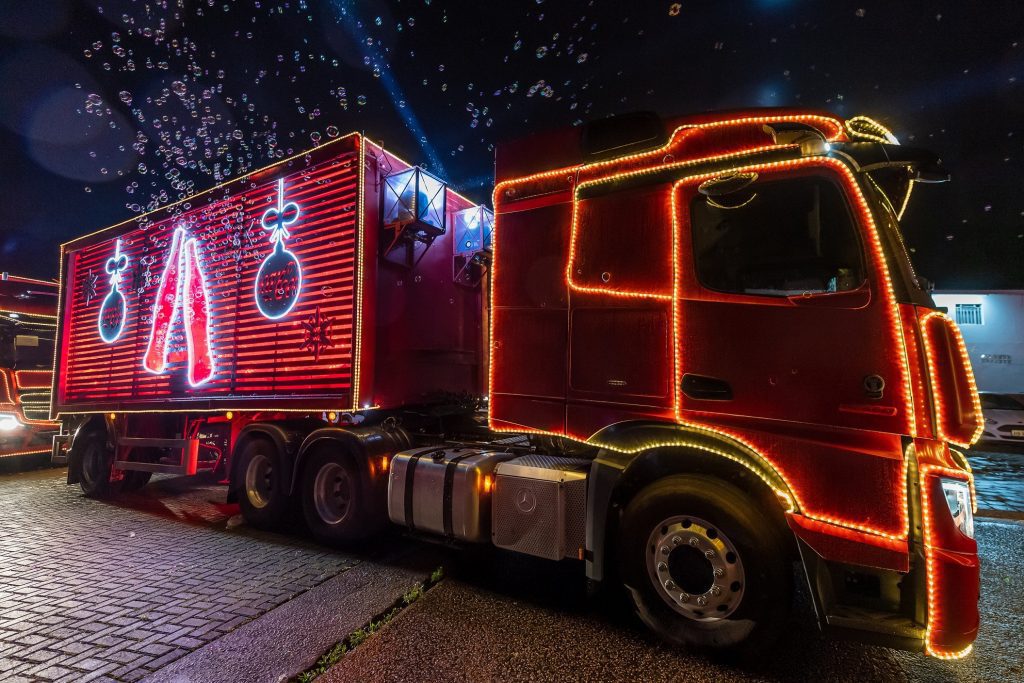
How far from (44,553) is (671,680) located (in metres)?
5.95

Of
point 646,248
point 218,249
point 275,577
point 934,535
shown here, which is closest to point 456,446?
point 275,577

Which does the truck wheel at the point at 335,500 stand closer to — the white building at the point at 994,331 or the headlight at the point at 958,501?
the headlight at the point at 958,501

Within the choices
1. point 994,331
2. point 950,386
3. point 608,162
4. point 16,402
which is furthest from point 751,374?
point 994,331

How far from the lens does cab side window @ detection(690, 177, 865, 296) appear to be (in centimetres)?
284

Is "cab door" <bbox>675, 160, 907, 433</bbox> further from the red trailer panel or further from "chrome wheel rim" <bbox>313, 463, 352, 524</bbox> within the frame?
"chrome wheel rim" <bbox>313, 463, 352, 524</bbox>

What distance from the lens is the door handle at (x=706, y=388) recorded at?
2982 millimetres

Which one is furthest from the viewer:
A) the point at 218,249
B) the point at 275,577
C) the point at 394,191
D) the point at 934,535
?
the point at 218,249

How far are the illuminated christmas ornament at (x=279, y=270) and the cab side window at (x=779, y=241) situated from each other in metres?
4.24

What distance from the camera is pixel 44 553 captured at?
5109 millimetres

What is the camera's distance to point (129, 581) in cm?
429

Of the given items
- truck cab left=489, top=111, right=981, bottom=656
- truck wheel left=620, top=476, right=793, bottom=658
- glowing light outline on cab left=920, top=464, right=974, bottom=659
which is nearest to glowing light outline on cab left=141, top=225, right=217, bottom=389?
truck cab left=489, top=111, right=981, bottom=656

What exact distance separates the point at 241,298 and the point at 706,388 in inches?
210

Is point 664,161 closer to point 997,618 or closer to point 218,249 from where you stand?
point 997,618

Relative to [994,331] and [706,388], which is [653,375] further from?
[994,331]
